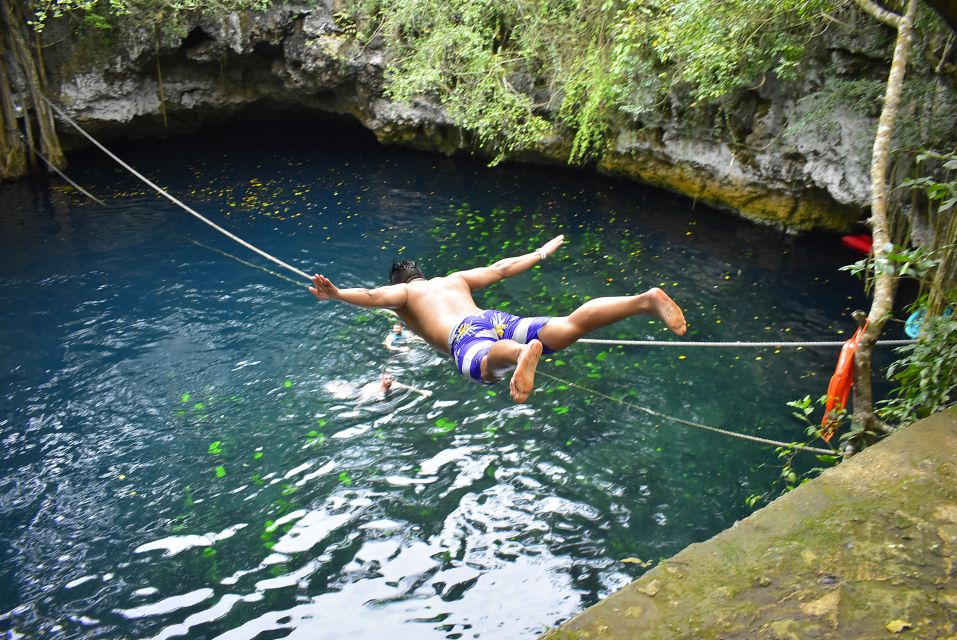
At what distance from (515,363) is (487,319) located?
0.82 metres

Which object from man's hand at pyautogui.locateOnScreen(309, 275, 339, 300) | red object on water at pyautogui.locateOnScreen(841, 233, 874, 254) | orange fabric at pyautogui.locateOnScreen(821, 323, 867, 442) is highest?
man's hand at pyautogui.locateOnScreen(309, 275, 339, 300)

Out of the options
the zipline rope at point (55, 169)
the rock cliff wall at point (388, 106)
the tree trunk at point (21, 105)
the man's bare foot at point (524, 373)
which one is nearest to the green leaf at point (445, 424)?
the man's bare foot at point (524, 373)

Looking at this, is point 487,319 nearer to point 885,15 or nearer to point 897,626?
point 897,626

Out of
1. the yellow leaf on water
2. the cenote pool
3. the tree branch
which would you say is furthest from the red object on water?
the yellow leaf on water

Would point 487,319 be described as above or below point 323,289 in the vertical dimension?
below

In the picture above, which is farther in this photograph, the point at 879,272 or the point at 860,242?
the point at 860,242

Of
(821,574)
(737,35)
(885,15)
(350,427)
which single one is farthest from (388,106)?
(821,574)

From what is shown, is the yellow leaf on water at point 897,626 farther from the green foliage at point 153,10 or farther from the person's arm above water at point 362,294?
the green foliage at point 153,10

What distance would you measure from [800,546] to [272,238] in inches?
410

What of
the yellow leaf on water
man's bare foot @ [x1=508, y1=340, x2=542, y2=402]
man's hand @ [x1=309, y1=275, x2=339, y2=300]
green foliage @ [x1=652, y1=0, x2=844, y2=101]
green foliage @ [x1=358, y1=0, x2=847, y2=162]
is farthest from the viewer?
green foliage @ [x1=358, y1=0, x2=847, y2=162]

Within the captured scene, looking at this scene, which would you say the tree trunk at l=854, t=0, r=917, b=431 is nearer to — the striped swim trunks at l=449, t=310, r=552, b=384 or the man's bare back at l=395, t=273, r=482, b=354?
the striped swim trunks at l=449, t=310, r=552, b=384

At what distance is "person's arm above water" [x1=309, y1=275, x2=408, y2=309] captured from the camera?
493cm

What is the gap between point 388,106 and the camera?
50.9 feet

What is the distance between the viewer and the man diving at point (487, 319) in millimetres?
4137
